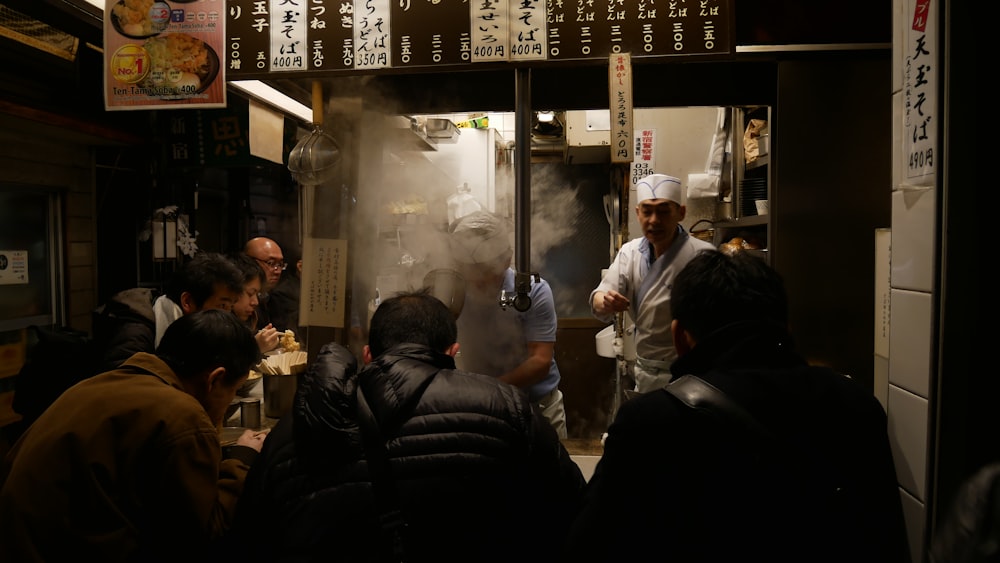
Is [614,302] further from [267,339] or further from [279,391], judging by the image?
[267,339]

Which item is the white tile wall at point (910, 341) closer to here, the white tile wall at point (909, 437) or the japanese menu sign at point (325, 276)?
the white tile wall at point (909, 437)

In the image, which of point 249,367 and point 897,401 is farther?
point 249,367

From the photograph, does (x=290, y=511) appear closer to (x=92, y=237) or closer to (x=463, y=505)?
(x=463, y=505)

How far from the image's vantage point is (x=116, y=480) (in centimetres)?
198

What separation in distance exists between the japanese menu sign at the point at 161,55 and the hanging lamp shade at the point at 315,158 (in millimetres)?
429

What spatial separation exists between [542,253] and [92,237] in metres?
4.70

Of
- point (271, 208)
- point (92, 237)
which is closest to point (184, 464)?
point (92, 237)

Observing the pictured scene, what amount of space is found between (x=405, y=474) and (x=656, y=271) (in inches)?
101

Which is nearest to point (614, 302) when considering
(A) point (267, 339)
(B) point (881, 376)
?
(B) point (881, 376)

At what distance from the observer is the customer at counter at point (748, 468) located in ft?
5.09

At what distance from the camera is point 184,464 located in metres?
1.99

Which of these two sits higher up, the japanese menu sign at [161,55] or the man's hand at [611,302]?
the japanese menu sign at [161,55]

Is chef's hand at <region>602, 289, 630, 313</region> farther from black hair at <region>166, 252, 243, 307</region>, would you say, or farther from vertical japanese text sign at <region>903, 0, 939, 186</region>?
black hair at <region>166, 252, 243, 307</region>

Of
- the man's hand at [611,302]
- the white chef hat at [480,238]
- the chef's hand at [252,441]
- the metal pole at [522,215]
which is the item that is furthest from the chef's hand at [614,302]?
the chef's hand at [252,441]
